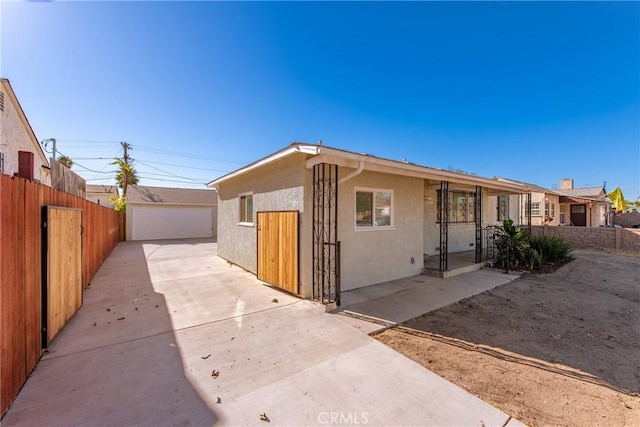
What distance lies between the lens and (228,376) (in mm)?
2721

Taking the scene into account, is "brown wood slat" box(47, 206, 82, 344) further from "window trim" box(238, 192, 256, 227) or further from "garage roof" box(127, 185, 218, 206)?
"garage roof" box(127, 185, 218, 206)

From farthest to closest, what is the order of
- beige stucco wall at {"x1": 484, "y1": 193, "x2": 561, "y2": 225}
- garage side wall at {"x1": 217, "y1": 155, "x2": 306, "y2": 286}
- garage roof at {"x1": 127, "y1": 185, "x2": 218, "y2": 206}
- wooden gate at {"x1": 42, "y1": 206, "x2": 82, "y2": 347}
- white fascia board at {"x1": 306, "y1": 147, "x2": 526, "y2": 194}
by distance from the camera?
garage roof at {"x1": 127, "y1": 185, "x2": 218, "y2": 206}
beige stucco wall at {"x1": 484, "y1": 193, "x2": 561, "y2": 225}
garage side wall at {"x1": 217, "y1": 155, "x2": 306, "y2": 286}
white fascia board at {"x1": 306, "y1": 147, "x2": 526, "y2": 194}
wooden gate at {"x1": 42, "y1": 206, "x2": 82, "y2": 347}

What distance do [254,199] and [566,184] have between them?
118 feet

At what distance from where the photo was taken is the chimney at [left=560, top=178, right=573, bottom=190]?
27.4 metres

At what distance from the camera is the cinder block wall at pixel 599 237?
11172mm

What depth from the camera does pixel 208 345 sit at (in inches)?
134

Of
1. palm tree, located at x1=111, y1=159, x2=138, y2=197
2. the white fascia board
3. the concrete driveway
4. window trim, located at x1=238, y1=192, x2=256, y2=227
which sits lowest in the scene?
the concrete driveway

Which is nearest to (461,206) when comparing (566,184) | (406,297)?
(406,297)

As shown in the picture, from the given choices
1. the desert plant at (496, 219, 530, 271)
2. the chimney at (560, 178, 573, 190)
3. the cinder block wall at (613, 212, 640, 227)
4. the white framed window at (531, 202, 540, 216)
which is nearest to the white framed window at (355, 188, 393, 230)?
the desert plant at (496, 219, 530, 271)

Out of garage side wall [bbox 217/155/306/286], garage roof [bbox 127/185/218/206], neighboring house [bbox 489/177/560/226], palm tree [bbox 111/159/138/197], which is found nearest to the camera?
garage side wall [bbox 217/155/306/286]

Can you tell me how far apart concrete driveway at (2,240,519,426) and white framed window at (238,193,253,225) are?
3679 mm

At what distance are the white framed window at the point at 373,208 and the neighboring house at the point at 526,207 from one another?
713 cm

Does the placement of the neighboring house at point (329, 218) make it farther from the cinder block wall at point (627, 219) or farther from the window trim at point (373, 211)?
the cinder block wall at point (627, 219)

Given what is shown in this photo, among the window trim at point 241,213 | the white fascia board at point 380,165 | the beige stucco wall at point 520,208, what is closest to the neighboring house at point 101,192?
the window trim at point 241,213
